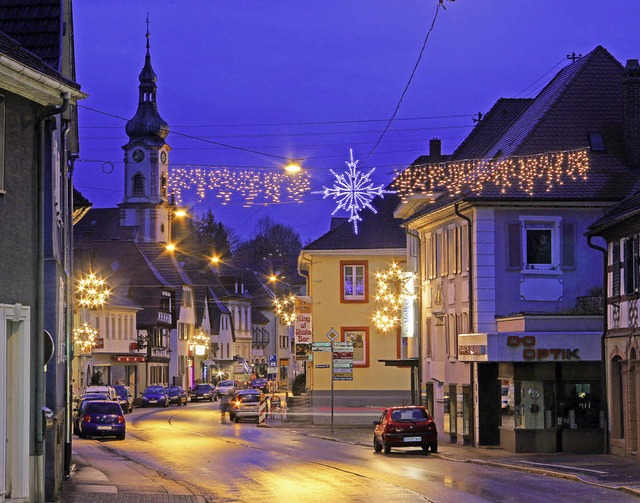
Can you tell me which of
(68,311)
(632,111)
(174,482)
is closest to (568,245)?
(632,111)

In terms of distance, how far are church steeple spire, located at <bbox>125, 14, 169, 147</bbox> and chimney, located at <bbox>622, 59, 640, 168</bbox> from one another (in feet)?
377

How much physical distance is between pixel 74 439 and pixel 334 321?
2298 centimetres

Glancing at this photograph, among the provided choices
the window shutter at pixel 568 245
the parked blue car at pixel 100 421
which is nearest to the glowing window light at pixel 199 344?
the parked blue car at pixel 100 421

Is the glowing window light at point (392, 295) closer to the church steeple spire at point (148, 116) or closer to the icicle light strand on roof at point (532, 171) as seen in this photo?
the icicle light strand on roof at point (532, 171)

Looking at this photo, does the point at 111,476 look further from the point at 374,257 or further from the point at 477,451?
the point at 374,257

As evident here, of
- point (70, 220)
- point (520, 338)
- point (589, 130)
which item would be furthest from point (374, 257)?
point (70, 220)

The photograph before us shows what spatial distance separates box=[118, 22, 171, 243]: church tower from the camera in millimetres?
155375

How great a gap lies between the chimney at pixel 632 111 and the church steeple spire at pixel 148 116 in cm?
11476

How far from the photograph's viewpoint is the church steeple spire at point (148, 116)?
512ft

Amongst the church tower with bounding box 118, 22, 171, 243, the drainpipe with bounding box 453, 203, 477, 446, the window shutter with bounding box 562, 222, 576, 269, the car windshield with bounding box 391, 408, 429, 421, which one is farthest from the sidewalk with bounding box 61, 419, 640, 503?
the church tower with bounding box 118, 22, 171, 243

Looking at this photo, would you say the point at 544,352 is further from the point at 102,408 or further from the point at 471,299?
the point at 102,408

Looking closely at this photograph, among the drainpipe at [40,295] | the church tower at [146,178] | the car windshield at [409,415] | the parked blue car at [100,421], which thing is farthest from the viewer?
the church tower at [146,178]

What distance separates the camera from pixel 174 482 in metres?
29.3

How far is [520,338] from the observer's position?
38.2 metres
